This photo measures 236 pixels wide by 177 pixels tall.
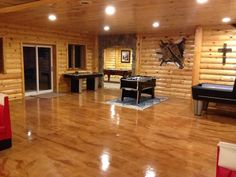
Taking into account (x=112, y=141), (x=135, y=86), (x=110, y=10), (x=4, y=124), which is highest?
(x=110, y=10)

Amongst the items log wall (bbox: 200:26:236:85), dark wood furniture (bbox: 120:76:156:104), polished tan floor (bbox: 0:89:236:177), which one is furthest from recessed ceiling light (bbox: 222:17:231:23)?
dark wood furniture (bbox: 120:76:156:104)

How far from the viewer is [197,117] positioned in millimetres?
5734

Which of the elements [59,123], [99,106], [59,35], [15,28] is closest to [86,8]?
[59,123]

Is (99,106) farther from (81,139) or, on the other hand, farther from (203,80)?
(203,80)

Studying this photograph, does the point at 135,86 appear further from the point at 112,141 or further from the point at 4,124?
the point at 4,124

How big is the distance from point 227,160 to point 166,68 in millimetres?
7021

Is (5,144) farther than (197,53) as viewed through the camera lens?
No

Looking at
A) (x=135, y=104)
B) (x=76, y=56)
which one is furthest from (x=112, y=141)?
(x=76, y=56)

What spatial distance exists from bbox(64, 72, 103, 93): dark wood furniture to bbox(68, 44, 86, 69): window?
0.80 metres

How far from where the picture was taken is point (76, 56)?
1005 centimetres

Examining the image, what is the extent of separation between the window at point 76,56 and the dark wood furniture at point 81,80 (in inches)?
31.6

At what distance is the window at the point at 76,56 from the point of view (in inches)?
381

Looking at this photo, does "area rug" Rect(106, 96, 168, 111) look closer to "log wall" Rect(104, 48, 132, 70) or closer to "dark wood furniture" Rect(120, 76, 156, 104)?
"dark wood furniture" Rect(120, 76, 156, 104)

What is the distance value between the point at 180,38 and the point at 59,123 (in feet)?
17.9
